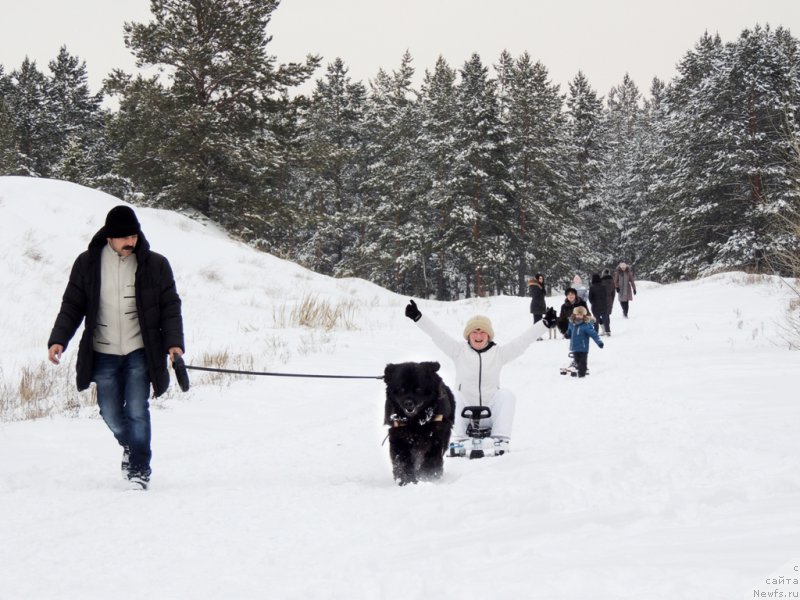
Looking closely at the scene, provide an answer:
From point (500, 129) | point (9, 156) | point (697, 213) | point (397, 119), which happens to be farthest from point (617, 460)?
point (9, 156)

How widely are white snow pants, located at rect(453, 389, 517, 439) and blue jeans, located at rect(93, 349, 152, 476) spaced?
9.00 ft

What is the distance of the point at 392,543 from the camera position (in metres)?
3.23

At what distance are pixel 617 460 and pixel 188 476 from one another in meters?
3.33

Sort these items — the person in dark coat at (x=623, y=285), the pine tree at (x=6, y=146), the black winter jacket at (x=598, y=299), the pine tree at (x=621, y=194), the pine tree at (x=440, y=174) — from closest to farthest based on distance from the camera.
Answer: the black winter jacket at (x=598, y=299) < the person in dark coat at (x=623, y=285) < the pine tree at (x=440, y=174) < the pine tree at (x=6, y=146) < the pine tree at (x=621, y=194)

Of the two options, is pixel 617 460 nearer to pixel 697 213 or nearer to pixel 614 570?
pixel 614 570

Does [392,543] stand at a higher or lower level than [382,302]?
lower

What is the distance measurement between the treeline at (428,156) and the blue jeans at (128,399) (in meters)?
9.34

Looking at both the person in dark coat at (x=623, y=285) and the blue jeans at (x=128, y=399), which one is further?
the person in dark coat at (x=623, y=285)

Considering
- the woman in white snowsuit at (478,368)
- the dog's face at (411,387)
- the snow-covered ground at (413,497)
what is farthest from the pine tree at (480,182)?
the dog's face at (411,387)

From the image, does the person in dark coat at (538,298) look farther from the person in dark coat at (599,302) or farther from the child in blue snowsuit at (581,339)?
the child in blue snowsuit at (581,339)

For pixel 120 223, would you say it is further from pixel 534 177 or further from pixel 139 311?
pixel 534 177

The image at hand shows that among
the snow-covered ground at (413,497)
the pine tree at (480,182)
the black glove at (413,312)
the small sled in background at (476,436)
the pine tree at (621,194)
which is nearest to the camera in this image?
the snow-covered ground at (413,497)

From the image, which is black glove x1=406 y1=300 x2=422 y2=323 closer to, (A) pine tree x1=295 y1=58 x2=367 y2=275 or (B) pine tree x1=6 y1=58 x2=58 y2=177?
(A) pine tree x1=295 y1=58 x2=367 y2=275

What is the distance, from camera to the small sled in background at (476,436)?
5.71 meters
